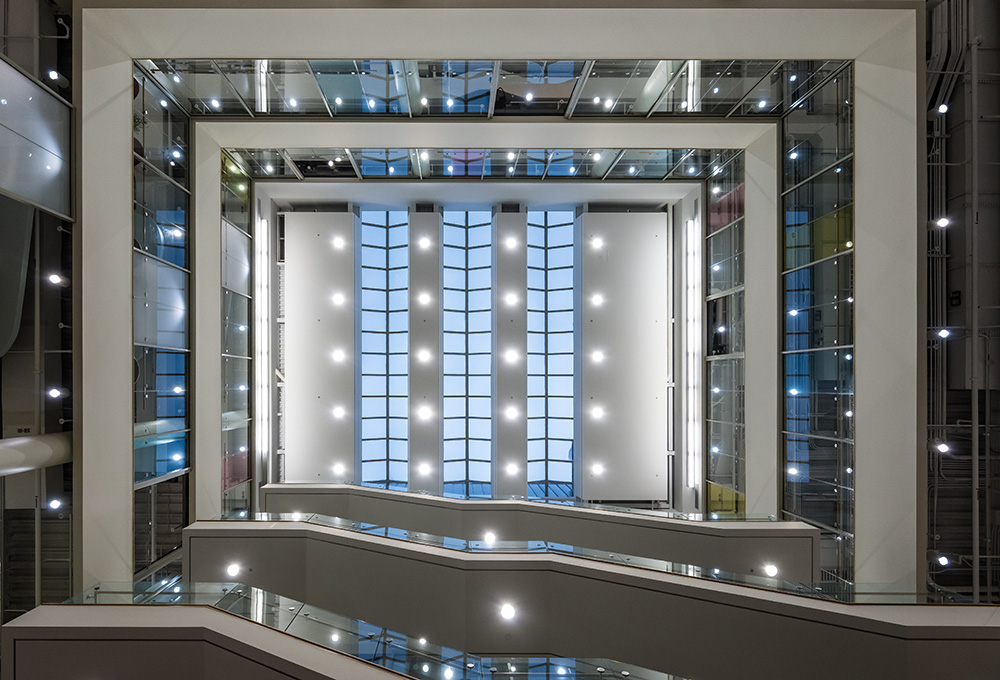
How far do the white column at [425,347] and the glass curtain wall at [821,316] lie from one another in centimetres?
943

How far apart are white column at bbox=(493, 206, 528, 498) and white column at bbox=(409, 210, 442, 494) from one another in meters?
1.73


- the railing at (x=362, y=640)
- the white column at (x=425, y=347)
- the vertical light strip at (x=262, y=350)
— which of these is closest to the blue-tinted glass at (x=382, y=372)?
the white column at (x=425, y=347)

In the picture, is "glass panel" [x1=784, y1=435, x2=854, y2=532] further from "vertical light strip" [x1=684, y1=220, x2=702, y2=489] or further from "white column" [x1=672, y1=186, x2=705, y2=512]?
"vertical light strip" [x1=684, y1=220, x2=702, y2=489]

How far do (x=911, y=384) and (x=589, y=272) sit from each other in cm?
952

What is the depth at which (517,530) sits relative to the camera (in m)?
10.9

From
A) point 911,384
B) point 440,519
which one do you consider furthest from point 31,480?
point 911,384

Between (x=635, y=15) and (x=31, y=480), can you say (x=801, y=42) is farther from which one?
(x=31, y=480)

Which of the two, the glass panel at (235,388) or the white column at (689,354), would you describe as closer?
the glass panel at (235,388)

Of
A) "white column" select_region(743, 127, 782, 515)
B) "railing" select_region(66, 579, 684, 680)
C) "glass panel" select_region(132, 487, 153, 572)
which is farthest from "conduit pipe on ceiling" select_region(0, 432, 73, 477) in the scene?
"white column" select_region(743, 127, 782, 515)

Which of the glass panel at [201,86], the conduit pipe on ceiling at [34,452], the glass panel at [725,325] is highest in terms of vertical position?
the glass panel at [201,86]

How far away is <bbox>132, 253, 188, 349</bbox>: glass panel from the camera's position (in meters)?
9.44

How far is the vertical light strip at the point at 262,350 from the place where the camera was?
14375 mm

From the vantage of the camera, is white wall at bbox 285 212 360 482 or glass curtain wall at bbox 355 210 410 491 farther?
glass curtain wall at bbox 355 210 410 491

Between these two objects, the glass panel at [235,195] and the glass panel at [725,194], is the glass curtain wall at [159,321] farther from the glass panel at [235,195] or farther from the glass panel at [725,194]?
the glass panel at [725,194]
